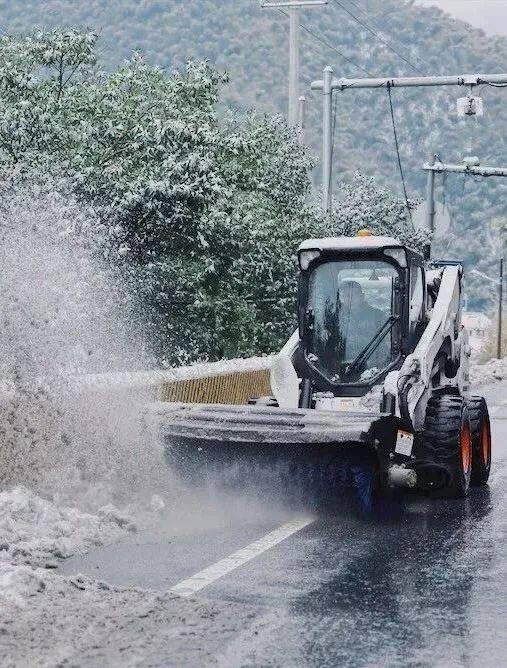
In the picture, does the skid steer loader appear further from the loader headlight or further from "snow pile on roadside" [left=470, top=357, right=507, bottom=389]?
"snow pile on roadside" [left=470, top=357, right=507, bottom=389]

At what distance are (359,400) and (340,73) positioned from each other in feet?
325

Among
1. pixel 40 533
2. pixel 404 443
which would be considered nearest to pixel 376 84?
pixel 404 443

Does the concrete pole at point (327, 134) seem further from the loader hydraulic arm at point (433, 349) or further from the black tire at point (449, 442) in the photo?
the black tire at point (449, 442)

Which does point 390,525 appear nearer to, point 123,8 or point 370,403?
point 370,403

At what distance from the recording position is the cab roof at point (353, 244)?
11.9 metres

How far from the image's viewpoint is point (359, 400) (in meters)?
11.8

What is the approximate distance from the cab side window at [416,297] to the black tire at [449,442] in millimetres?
874

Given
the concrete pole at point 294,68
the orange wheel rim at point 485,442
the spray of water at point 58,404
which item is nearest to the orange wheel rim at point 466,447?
the orange wheel rim at point 485,442

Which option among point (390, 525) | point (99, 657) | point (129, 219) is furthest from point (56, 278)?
point (99, 657)

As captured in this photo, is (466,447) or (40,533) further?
(466,447)

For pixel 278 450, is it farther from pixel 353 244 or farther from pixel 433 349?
pixel 353 244

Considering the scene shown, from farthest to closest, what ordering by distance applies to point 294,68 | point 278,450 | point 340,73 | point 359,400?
point 340,73
point 294,68
point 359,400
point 278,450

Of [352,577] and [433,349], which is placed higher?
[433,349]

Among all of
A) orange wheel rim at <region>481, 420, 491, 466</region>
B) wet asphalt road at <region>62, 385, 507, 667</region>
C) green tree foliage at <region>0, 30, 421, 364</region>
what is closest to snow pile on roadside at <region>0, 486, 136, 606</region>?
wet asphalt road at <region>62, 385, 507, 667</region>
